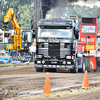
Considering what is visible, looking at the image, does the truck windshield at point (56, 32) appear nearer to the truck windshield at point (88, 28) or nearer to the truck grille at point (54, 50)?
the truck grille at point (54, 50)

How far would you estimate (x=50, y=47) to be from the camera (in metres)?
20.2

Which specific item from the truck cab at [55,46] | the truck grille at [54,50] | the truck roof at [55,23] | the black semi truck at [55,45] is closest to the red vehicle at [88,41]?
the black semi truck at [55,45]

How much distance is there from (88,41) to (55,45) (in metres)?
5.73

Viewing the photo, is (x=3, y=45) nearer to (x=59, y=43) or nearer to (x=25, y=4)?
(x=59, y=43)

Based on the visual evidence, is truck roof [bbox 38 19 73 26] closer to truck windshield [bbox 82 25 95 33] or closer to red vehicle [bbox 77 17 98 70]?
red vehicle [bbox 77 17 98 70]

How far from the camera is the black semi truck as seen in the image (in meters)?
20.0

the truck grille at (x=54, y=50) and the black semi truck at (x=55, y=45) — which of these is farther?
the truck grille at (x=54, y=50)

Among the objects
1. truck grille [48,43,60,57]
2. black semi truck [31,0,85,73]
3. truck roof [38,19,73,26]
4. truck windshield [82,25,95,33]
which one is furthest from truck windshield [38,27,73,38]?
truck windshield [82,25,95,33]

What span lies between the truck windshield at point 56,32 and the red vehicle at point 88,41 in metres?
4.80

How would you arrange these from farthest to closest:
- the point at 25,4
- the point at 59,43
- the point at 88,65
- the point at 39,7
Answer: the point at 25,4 → the point at 39,7 → the point at 88,65 → the point at 59,43

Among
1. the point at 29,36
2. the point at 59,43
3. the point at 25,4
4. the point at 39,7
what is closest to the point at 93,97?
the point at 59,43

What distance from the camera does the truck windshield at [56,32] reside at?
1995 centimetres

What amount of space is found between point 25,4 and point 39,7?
67425 mm

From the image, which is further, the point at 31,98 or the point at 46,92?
the point at 46,92
